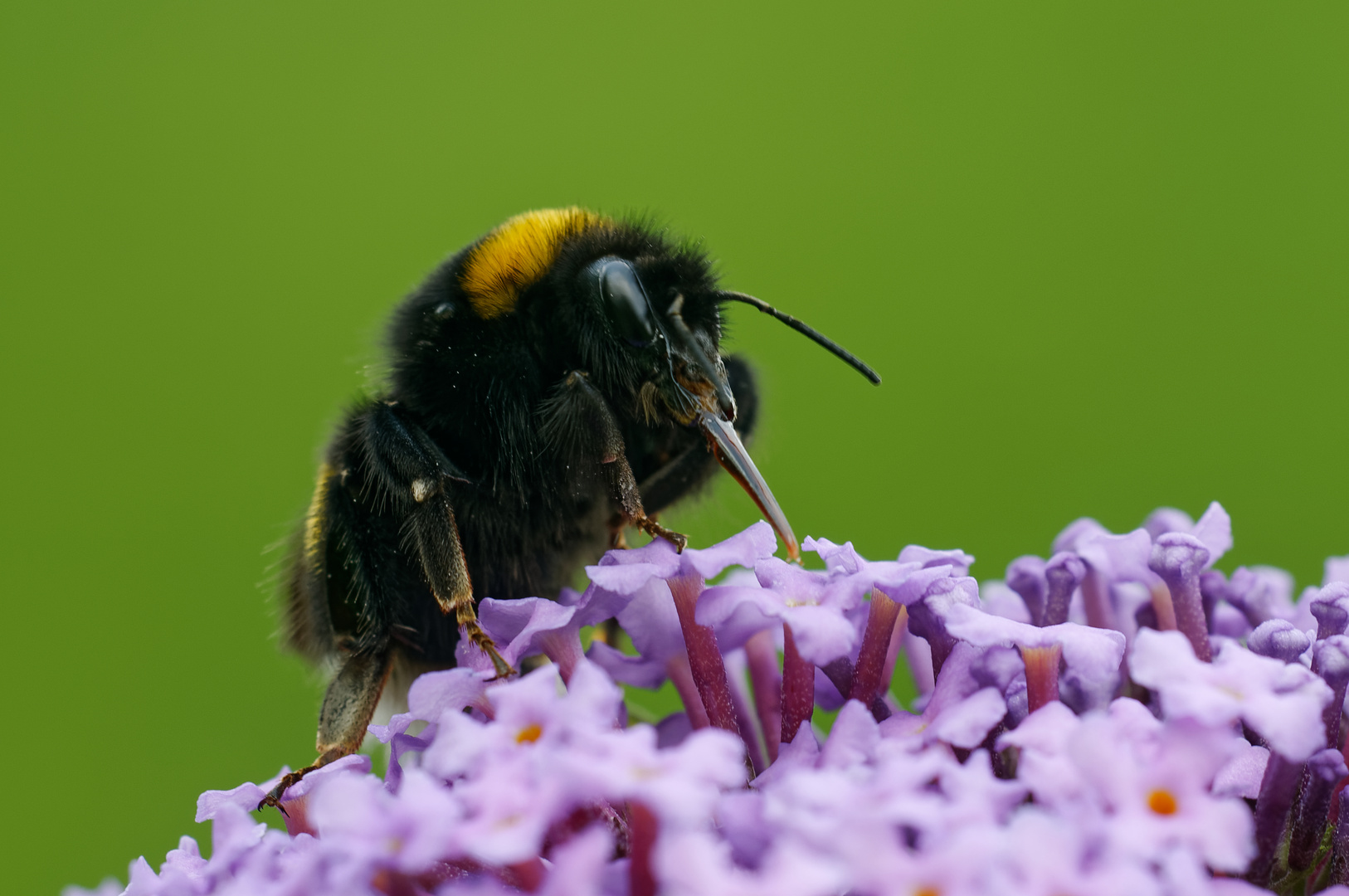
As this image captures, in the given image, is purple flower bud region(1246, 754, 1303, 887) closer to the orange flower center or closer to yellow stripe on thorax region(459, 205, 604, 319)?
the orange flower center

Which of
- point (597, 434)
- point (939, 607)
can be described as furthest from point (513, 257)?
point (939, 607)

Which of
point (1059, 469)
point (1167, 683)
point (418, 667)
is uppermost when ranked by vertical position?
point (1167, 683)

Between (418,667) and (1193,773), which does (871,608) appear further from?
(418,667)

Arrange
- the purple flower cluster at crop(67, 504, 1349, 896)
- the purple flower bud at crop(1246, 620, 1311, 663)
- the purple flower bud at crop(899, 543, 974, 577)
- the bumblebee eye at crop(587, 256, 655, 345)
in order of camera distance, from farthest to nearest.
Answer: the bumblebee eye at crop(587, 256, 655, 345) < the purple flower bud at crop(899, 543, 974, 577) < the purple flower bud at crop(1246, 620, 1311, 663) < the purple flower cluster at crop(67, 504, 1349, 896)

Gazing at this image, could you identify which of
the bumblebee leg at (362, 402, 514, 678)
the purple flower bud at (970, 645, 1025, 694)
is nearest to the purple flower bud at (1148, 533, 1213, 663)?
the purple flower bud at (970, 645, 1025, 694)

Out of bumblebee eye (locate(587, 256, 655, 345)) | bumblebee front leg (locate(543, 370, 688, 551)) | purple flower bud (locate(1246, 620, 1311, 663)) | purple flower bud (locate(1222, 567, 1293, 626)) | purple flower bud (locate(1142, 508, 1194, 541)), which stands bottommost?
purple flower bud (locate(1222, 567, 1293, 626))

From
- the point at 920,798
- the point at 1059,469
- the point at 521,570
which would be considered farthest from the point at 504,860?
the point at 1059,469
